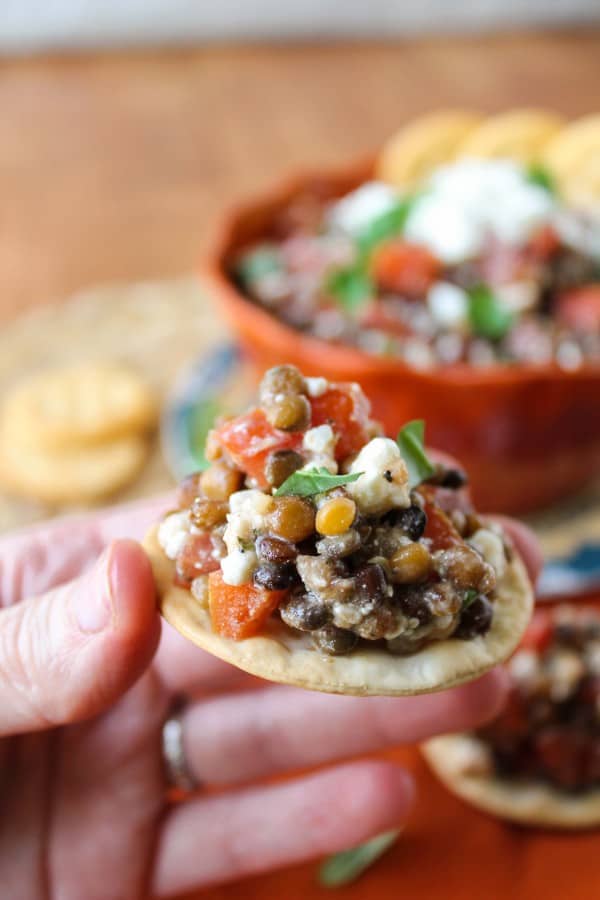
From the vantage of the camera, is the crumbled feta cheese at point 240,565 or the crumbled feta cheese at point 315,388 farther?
the crumbled feta cheese at point 315,388

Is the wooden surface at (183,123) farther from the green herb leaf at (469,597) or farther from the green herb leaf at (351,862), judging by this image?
the green herb leaf at (469,597)

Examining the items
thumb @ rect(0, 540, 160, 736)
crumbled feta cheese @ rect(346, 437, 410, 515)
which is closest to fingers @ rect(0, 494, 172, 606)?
thumb @ rect(0, 540, 160, 736)

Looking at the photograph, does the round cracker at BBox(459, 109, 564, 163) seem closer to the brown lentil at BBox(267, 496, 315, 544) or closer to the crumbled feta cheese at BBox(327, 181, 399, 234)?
the crumbled feta cheese at BBox(327, 181, 399, 234)

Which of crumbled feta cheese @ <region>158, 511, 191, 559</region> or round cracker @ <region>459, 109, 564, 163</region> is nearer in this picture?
crumbled feta cheese @ <region>158, 511, 191, 559</region>

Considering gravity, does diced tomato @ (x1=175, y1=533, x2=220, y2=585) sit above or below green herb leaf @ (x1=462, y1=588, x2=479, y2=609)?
above

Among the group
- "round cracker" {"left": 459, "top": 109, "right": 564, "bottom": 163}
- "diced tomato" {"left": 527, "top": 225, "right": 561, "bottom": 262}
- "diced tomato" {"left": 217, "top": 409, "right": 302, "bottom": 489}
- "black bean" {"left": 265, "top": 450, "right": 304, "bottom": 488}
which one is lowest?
"black bean" {"left": 265, "top": 450, "right": 304, "bottom": 488}

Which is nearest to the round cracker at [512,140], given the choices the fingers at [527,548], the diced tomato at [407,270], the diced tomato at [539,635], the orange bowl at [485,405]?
the diced tomato at [407,270]

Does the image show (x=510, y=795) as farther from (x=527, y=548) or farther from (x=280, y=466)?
(x=280, y=466)
